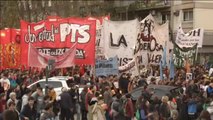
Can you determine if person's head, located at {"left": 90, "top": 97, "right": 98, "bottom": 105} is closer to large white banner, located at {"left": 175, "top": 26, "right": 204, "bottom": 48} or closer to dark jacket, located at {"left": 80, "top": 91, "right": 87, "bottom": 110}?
dark jacket, located at {"left": 80, "top": 91, "right": 87, "bottom": 110}

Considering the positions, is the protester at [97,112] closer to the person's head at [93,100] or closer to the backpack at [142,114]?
the person's head at [93,100]

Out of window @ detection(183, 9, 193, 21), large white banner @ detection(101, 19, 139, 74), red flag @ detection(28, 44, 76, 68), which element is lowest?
red flag @ detection(28, 44, 76, 68)

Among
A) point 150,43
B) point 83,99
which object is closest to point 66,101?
point 83,99

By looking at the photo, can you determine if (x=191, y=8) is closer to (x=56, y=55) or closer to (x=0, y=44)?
(x=0, y=44)

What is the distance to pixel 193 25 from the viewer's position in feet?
148

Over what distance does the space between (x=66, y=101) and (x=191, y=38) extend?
→ 10.1 metres

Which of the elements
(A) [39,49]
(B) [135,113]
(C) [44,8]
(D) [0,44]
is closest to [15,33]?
(D) [0,44]

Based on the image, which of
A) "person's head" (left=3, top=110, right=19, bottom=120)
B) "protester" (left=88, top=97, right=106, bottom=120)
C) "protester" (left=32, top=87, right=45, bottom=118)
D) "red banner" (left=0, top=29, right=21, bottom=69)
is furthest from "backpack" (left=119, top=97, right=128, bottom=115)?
"red banner" (left=0, top=29, right=21, bottom=69)

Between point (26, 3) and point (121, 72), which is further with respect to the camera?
point (26, 3)

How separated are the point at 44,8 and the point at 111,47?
26.5m

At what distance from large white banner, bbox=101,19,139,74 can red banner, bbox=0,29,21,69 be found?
653 centimetres

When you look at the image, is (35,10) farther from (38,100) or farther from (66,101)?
(38,100)

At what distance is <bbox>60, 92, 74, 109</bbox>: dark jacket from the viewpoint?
1670cm

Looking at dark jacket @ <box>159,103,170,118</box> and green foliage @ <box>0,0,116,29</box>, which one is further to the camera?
green foliage @ <box>0,0,116,29</box>
